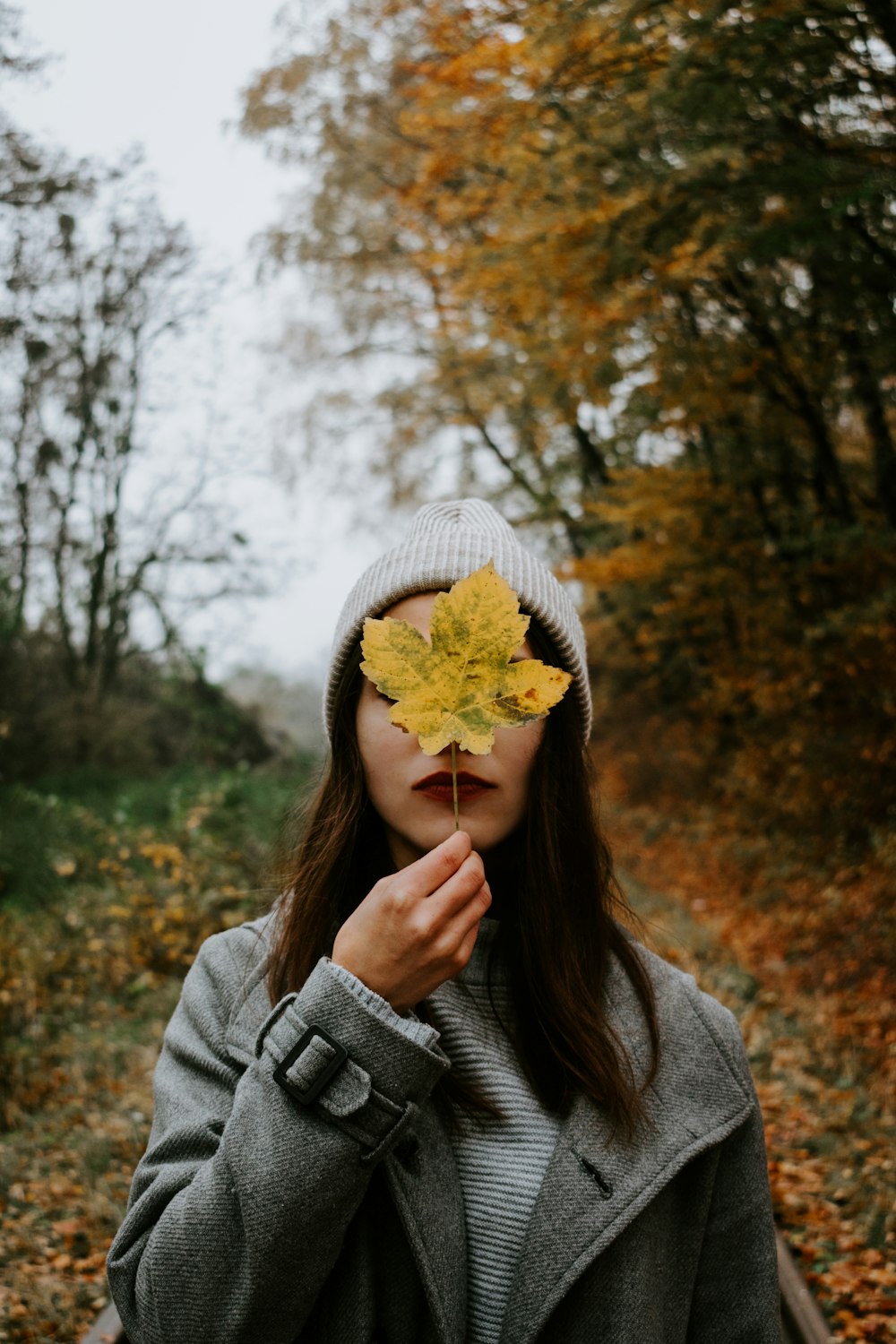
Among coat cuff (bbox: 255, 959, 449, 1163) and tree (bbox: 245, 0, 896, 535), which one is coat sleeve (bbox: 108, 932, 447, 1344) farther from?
tree (bbox: 245, 0, 896, 535)

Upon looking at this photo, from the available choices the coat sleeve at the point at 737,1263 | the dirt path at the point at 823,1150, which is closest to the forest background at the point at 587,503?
the dirt path at the point at 823,1150

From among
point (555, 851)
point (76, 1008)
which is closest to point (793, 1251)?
point (555, 851)

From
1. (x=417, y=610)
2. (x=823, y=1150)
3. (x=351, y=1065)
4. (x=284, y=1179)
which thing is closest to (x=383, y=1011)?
(x=351, y=1065)

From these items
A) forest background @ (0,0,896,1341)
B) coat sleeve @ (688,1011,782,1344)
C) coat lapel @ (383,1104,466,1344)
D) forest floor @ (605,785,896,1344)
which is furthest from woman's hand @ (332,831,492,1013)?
forest background @ (0,0,896,1341)

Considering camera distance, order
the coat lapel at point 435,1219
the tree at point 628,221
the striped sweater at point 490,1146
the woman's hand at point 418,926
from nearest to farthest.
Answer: the woman's hand at point 418,926
the coat lapel at point 435,1219
the striped sweater at point 490,1146
the tree at point 628,221

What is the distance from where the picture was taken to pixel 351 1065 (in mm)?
1064

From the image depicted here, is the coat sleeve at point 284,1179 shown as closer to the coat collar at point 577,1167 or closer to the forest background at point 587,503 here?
the coat collar at point 577,1167

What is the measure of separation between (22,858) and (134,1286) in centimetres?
713

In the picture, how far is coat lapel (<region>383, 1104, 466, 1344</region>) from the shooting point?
3.88 ft

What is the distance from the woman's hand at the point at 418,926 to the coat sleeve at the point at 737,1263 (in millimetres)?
659

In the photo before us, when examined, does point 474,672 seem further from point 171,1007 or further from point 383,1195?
point 171,1007

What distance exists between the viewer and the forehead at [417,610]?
1.38 metres

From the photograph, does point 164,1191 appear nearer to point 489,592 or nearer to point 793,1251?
point 489,592

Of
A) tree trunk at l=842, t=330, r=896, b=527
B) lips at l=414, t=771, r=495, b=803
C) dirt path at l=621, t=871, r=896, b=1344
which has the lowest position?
dirt path at l=621, t=871, r=896, b=1344
